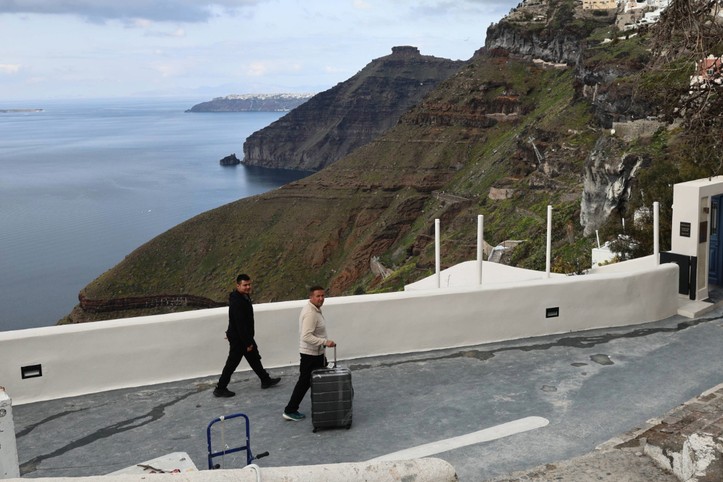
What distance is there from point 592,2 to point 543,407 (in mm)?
133095

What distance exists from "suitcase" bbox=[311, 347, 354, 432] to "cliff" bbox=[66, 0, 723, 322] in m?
36.5

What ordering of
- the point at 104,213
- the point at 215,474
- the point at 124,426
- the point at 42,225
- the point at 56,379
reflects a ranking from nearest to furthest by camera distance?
the point at 215,474, the point at 124,426, the point at 56,379, the point at 42,225, the point at 104,213

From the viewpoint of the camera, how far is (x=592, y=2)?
129375 millimetres

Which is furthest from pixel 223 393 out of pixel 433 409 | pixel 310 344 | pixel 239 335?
pixel 433 409

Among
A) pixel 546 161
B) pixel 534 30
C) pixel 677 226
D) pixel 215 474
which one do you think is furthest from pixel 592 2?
pixel 215 474

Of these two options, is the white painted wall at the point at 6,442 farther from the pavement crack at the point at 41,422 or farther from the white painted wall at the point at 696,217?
the white painted wall at the point at 696,217

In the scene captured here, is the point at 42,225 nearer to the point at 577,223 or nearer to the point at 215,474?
the point at 577,223

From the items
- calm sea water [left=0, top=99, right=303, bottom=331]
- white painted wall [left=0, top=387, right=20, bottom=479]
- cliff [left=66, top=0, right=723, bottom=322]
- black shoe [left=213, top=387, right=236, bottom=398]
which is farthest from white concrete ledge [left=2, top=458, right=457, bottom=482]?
calm sea water [left=0, top=99, right=303, bottom=331]

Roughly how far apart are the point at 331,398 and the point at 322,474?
9.60 ft

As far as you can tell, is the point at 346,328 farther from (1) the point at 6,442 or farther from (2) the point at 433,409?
(1) the point at 6,442

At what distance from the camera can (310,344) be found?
7504 millimetres

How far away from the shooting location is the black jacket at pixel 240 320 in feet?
26.4

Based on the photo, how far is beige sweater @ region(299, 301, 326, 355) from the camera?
24.6 ft

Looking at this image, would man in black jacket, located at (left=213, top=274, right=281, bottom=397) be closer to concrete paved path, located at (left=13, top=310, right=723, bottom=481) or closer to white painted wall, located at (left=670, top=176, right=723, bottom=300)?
concrete paved path, located at (left=13, top=310, right=723, bottom=481)
